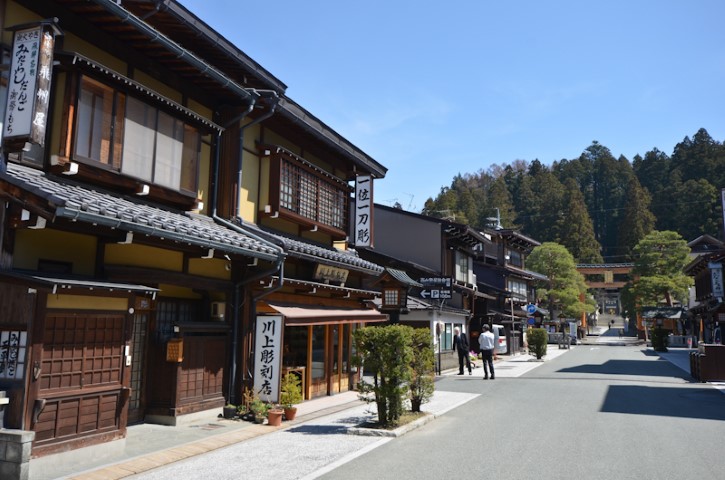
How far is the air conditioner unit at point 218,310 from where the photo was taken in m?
12.4

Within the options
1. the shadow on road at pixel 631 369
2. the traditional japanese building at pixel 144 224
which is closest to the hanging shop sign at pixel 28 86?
the traditional japanese building at pixel 144 224

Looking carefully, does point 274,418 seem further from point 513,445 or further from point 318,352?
point 513,445

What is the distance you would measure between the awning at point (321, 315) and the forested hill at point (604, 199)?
42.2 m

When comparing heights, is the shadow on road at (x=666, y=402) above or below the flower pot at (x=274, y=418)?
below

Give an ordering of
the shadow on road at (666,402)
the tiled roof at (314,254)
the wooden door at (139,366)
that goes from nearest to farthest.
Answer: the wooden door at (139,366), the tiled roof at (314,254), the shadow on road at (666,402)

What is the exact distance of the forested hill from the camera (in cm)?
8456

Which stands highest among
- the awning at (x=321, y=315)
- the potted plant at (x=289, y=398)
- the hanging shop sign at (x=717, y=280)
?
the hanging shop sign at (x=717, y=280)

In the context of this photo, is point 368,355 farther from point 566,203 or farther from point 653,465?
point 566,203

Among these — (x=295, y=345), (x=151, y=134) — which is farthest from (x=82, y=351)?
(x=295, y=345)

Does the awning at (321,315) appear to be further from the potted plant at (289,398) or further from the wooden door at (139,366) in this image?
the wooden door at (139,366)

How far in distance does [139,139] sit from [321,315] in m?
6.92

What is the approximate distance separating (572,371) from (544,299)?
34.8 m

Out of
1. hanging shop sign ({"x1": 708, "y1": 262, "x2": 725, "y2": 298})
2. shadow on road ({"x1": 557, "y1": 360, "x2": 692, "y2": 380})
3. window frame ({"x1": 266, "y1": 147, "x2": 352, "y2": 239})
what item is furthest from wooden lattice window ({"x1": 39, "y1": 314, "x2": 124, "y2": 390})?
hanging shop sign ({"x1": 708, "y1": 262, "x2": 725, "y2": 298})

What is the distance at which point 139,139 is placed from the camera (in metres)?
10.0
